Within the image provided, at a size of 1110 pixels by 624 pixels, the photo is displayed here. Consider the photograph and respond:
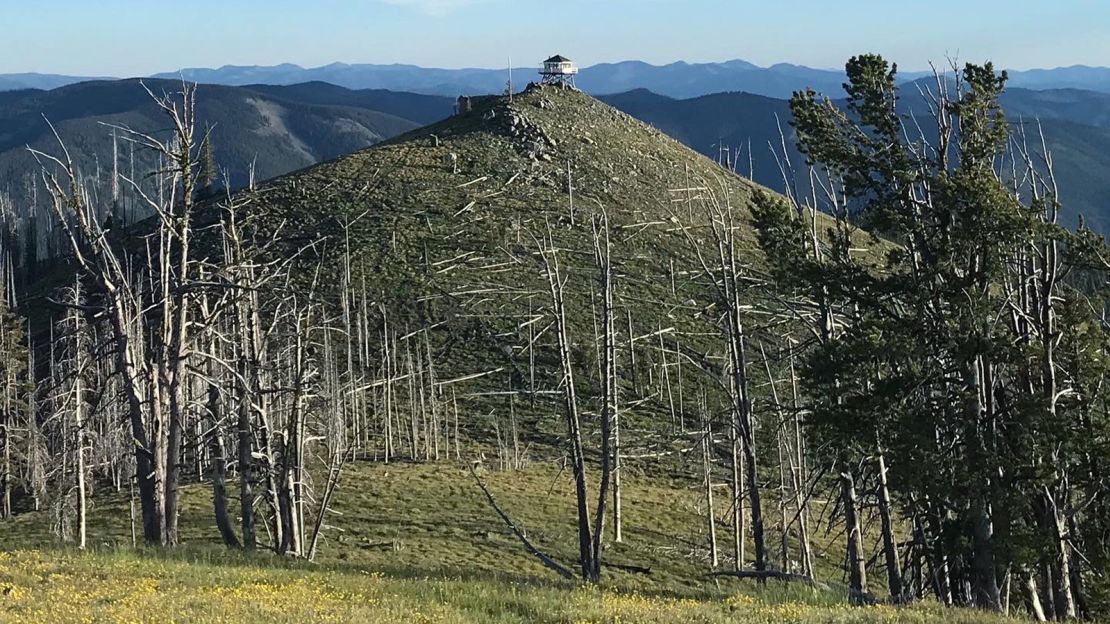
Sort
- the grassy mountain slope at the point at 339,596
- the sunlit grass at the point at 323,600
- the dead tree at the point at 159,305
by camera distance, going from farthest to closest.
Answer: the dead tree at the point at 159,305, the grassy mountain slope at the point at 339,596, the sunlit grass at the point at 323,600

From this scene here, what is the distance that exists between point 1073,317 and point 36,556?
2067 cm

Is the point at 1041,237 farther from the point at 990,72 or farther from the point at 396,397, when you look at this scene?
the point at 396,397

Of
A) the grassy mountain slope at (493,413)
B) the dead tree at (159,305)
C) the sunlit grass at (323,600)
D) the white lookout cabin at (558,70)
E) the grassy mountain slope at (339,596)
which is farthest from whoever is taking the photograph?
the white lookout cabin at (558,70)

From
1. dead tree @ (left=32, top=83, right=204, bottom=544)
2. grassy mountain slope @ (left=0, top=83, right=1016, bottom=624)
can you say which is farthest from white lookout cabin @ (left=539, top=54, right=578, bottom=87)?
dead tree @ (left=32, top=83, right=204, bottom=544)

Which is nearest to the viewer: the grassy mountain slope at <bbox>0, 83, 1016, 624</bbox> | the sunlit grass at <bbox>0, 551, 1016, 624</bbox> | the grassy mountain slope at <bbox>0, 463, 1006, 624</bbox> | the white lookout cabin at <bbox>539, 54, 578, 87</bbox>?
the sunlit grass at <bbox>0, 551, 1016, 624</bbox>

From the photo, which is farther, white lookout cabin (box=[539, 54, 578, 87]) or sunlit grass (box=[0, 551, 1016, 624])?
white lookout cabin (box=[539, 54, 578, 87])

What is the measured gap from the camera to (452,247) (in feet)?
286

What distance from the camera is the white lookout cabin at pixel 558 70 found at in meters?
129

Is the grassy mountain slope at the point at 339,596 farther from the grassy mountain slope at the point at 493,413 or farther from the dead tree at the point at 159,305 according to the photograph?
the dead tree at the point at 159,305

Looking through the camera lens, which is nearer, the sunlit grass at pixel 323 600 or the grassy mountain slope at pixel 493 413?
the sunlit grass at pixel 323 600

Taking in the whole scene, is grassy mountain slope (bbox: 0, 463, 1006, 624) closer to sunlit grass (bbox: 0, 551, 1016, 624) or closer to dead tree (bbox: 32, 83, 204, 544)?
sunlit grass (bbox: 0, 551, 1016, 624)

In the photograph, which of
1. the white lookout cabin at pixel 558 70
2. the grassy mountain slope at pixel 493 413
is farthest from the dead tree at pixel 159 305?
the white lookout cabin at pixel 558 70

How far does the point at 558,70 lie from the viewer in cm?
12975

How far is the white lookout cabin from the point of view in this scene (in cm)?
12938
